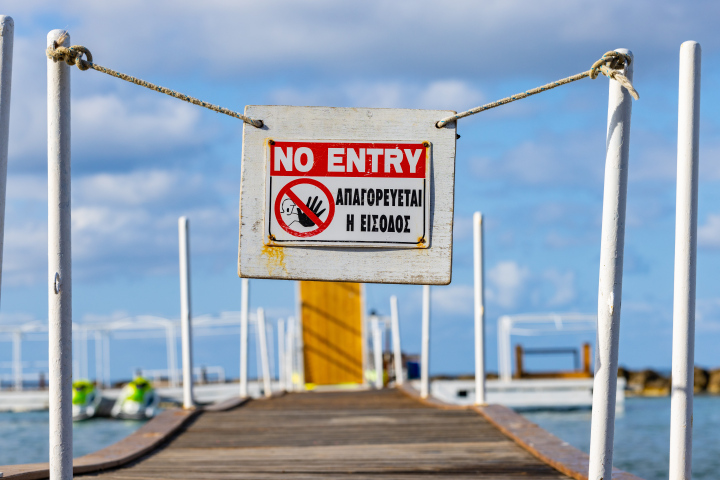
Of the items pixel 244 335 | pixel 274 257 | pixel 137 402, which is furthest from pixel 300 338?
pixel 274 257

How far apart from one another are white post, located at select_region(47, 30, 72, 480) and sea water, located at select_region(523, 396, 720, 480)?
1112cm

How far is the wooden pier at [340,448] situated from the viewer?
5.27 meters

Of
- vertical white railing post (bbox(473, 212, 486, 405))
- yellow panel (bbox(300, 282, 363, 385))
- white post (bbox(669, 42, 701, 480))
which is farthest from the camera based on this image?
yellow panel (bbox(300, 282, 363, 385))

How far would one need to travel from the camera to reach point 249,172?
3463 mm

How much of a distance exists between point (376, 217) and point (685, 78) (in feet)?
4.63

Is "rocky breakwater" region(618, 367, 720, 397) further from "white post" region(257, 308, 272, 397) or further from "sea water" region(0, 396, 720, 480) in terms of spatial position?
"white post" region(257, 308, 272, 397)

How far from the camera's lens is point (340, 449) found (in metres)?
6.45

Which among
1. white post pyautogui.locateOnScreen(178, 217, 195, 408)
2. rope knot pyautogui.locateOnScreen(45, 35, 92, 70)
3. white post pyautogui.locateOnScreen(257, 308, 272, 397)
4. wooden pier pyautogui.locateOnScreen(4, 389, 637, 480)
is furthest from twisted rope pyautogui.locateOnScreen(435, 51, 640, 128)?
white post pyautogui.locateOnScreen(257, 308, 272, 397)

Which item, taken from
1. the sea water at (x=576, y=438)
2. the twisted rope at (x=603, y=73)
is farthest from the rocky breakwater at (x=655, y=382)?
the twisted rope at (x=603, y=73)

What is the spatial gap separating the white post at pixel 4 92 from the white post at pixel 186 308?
5.81 m

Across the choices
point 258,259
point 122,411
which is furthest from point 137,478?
point 122,411

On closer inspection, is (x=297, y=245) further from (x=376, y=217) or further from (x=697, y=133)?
(x=697, y=133)

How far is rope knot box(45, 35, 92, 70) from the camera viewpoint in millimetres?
3307

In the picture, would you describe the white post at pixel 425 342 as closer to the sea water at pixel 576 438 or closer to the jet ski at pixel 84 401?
the sea water at pixel 576 438
